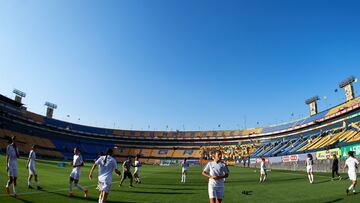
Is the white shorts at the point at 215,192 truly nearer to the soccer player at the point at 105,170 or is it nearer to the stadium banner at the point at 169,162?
the soccer player at the point at 105,170

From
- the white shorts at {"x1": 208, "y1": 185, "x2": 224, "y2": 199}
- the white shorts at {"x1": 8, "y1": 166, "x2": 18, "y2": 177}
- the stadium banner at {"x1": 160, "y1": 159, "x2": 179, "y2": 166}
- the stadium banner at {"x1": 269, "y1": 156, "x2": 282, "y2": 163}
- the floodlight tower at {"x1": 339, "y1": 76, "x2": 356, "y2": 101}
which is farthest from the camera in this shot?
the stadium banner at {"x1": 160, "y1": 159, "x2": 179, "y2": 166}

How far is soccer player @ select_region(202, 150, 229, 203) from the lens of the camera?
852 cm

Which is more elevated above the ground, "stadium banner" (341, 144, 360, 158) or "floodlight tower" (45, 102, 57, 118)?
"floodlight tower" (45, 102, 57, 118)

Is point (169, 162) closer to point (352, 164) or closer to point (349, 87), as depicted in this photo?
point (349, 87)

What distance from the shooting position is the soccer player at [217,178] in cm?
852

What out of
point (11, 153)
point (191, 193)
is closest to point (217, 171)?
point (191, 193)

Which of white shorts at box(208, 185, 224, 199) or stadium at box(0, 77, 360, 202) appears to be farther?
stadium at box(0, 77, 360, 202)

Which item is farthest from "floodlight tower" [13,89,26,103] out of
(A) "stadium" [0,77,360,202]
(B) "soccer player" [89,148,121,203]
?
(B) "soccer player" [89,148,121,203]

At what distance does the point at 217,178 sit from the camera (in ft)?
28.0

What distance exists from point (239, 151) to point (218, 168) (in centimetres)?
9337

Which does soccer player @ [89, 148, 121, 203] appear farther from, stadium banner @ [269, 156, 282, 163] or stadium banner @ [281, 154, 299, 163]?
stadium banner @ [269, 156, 282, 163]

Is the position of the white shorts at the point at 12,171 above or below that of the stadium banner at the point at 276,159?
below

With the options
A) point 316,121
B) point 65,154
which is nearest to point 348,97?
point 316,121

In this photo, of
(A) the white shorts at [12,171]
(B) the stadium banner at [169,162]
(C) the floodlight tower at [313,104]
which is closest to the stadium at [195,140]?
(C) the floodlight tower at [313,104]
